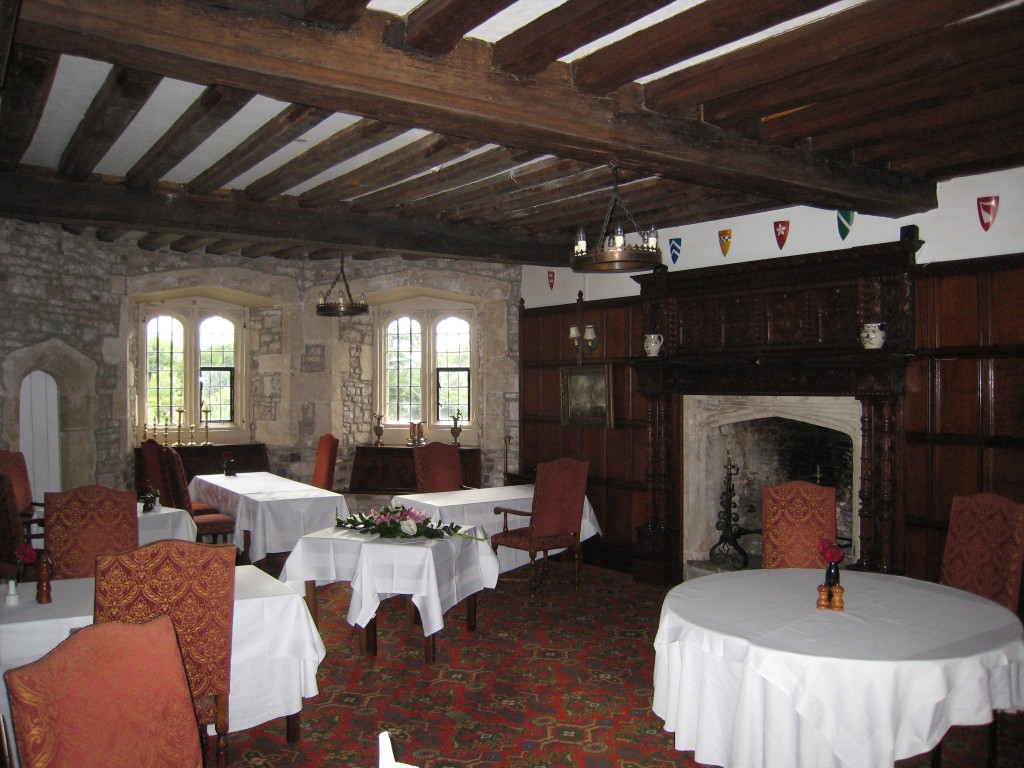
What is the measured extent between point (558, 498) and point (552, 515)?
0.15 metres

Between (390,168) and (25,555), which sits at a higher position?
(390,168)

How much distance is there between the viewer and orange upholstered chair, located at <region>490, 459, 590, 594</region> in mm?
6500

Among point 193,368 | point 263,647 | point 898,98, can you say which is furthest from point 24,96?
point 193,368

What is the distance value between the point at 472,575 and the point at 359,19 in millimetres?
3652

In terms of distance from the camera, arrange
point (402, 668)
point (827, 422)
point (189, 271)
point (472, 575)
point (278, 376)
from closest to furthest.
Result: point (402, 668), point (472, 575), point (827, 422), point (189, 271), point (278, 376)

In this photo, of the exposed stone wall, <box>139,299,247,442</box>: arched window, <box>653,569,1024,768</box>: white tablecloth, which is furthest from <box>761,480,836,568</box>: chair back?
<box>139,299,247,442</box>: arched window

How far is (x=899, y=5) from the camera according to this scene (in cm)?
297

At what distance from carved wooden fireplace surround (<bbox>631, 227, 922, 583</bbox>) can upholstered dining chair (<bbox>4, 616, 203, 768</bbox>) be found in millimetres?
4811

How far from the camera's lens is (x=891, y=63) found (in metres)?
3.40

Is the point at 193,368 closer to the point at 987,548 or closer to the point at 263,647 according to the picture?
the point at 263,647

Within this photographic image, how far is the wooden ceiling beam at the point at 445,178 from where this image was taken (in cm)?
507

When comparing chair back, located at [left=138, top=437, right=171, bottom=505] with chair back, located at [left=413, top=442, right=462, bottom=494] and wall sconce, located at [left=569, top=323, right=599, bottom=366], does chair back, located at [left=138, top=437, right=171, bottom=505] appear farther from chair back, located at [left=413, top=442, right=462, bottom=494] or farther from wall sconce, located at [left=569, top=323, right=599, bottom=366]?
wall sconce, located at [left=569, top=323, right=599, bottom=366]

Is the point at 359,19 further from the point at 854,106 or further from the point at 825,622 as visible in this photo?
the point at 825,622

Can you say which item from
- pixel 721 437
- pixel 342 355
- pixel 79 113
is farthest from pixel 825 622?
pixel 342 355
